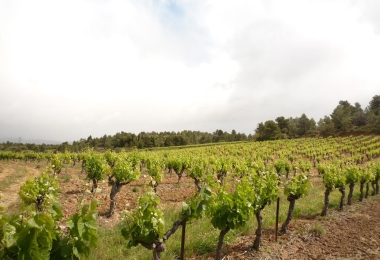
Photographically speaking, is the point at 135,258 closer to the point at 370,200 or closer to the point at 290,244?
the point at 290,244

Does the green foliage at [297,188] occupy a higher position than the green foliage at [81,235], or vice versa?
the green foliage at [81,235]

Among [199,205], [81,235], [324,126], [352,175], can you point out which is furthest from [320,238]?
[324,126]

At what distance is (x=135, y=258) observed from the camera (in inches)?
243

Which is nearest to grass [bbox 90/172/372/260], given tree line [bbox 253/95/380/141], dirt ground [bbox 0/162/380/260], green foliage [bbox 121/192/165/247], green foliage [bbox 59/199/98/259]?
dirt ground [bbox 0/162/380/260]

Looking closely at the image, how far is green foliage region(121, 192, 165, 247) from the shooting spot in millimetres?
4594

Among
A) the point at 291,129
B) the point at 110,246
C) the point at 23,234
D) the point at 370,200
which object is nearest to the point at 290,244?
the point at 110,246

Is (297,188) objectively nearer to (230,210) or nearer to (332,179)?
(332,179)

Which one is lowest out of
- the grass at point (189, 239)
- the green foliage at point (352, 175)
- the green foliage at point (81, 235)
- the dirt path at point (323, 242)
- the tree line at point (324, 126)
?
the dirt path at point (323, 242)

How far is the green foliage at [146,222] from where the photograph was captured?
459 cm

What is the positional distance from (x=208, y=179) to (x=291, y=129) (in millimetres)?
83136

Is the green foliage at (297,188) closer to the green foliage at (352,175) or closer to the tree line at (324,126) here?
the green foliage at (352,175)

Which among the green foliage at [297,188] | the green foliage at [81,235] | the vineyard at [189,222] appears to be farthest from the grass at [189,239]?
the green foliage at [81,235]

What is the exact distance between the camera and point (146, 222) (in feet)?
15.4

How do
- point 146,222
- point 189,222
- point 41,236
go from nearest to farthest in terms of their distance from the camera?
point 41,236 → point 146,222 → point 189,222
